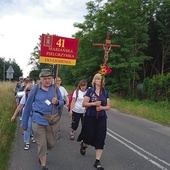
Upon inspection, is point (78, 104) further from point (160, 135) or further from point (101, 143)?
point (160, 135)

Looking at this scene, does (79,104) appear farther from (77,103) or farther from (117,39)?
(117,39)

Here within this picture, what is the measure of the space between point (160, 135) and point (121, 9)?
22627 millimetres

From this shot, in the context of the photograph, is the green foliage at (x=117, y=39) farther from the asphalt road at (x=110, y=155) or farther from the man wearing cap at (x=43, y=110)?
the man wearing cap at (x=43, y=110)

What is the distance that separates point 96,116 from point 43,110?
124 centimetres

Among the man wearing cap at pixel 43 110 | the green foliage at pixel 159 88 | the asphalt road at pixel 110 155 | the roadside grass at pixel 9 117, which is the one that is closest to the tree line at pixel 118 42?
the green foliage at pixel 159 88

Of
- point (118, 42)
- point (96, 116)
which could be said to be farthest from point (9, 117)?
point (118, 42)

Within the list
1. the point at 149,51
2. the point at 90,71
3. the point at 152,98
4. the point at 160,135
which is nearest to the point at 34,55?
A: the point at 149,51

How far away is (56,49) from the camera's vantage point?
20.9ft

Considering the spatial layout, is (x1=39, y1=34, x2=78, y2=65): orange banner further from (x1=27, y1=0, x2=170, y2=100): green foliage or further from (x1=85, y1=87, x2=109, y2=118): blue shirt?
(x1=27, y1=0, x2=170, y2=100): green foliage

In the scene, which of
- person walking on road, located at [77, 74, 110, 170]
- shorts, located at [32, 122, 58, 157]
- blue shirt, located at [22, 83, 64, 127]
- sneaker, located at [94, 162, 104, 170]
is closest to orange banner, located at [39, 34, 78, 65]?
person walking on road, located at [77, 74, 110, 170]

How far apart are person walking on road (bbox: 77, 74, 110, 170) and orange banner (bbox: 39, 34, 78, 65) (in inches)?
34.1

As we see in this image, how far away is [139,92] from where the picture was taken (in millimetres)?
31859

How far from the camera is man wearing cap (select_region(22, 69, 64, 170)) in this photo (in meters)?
5.39

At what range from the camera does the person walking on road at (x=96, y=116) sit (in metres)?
6.02
